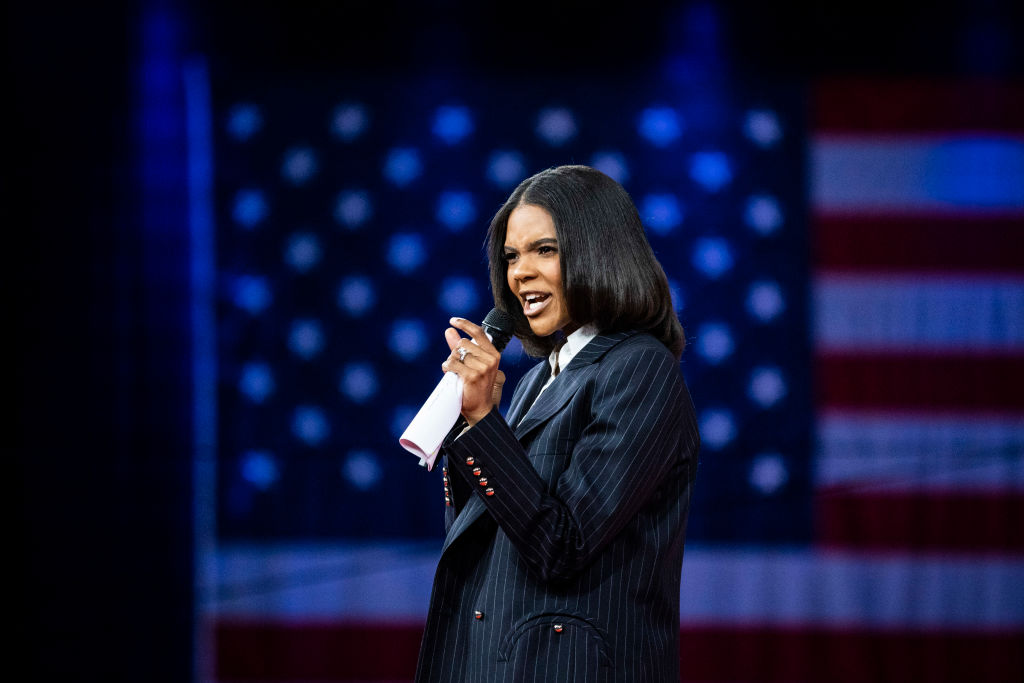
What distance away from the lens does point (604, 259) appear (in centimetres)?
110

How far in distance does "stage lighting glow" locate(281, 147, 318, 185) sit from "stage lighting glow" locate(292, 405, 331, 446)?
81 centimetres

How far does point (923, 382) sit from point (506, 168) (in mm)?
1620

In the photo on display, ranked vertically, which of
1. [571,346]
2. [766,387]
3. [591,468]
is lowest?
[766,387]

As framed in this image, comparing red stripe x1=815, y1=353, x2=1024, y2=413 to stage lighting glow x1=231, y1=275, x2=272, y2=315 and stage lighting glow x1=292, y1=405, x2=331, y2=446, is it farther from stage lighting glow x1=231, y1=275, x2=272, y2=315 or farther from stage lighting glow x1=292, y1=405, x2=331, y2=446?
stage lighting glow x1=231, y1=275, x2=272, y2=315

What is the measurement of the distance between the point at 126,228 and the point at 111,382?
0.51m

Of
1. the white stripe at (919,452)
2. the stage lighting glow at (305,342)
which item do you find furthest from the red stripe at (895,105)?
the stage lighting glow at (305,342)

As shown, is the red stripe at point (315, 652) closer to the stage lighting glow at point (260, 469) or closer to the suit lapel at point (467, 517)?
the stage lighting glow at point (260, 469)

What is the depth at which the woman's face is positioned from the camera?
1.12 meters

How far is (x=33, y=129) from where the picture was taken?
322 cm

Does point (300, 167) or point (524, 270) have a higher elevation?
point (300, 167)

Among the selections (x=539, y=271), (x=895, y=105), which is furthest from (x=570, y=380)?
(x=895, y=105)

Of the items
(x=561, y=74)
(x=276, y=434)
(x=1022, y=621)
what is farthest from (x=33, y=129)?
(x=1022, y=621)

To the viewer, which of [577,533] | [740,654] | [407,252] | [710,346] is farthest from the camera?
[407,252]

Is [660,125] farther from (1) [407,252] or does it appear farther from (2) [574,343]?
(2) [574,343]
